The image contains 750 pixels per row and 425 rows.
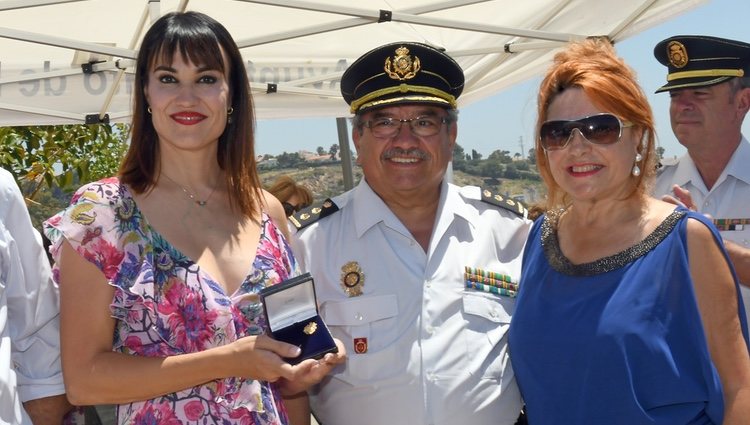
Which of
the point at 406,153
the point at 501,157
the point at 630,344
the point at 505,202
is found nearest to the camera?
the point at 630,344

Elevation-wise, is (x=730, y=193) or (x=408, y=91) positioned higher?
(x=408, y=91)

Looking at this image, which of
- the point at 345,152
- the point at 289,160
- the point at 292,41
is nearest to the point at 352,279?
the point at 292,41

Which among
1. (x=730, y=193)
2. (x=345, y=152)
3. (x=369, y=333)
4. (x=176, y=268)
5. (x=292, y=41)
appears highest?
(x=292, y=41)

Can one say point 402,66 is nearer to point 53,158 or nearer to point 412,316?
point 412,316

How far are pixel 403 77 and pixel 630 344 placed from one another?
1197 mm

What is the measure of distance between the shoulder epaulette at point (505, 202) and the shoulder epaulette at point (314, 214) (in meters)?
0.52

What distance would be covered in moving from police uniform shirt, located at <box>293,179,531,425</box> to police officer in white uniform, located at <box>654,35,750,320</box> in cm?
96

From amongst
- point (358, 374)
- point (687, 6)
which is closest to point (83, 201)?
point (358, 374)

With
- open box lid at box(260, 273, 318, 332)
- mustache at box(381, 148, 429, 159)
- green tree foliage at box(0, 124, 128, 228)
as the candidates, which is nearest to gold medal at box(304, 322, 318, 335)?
open box lid at box(260, 273, 318, 332)

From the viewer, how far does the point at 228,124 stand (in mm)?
2664

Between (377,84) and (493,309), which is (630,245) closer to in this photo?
(493,309)

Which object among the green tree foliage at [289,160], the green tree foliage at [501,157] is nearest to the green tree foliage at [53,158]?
the green tree foliage at [289,160]

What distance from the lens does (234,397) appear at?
2.34 metres

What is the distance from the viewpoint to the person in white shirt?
2.15m
